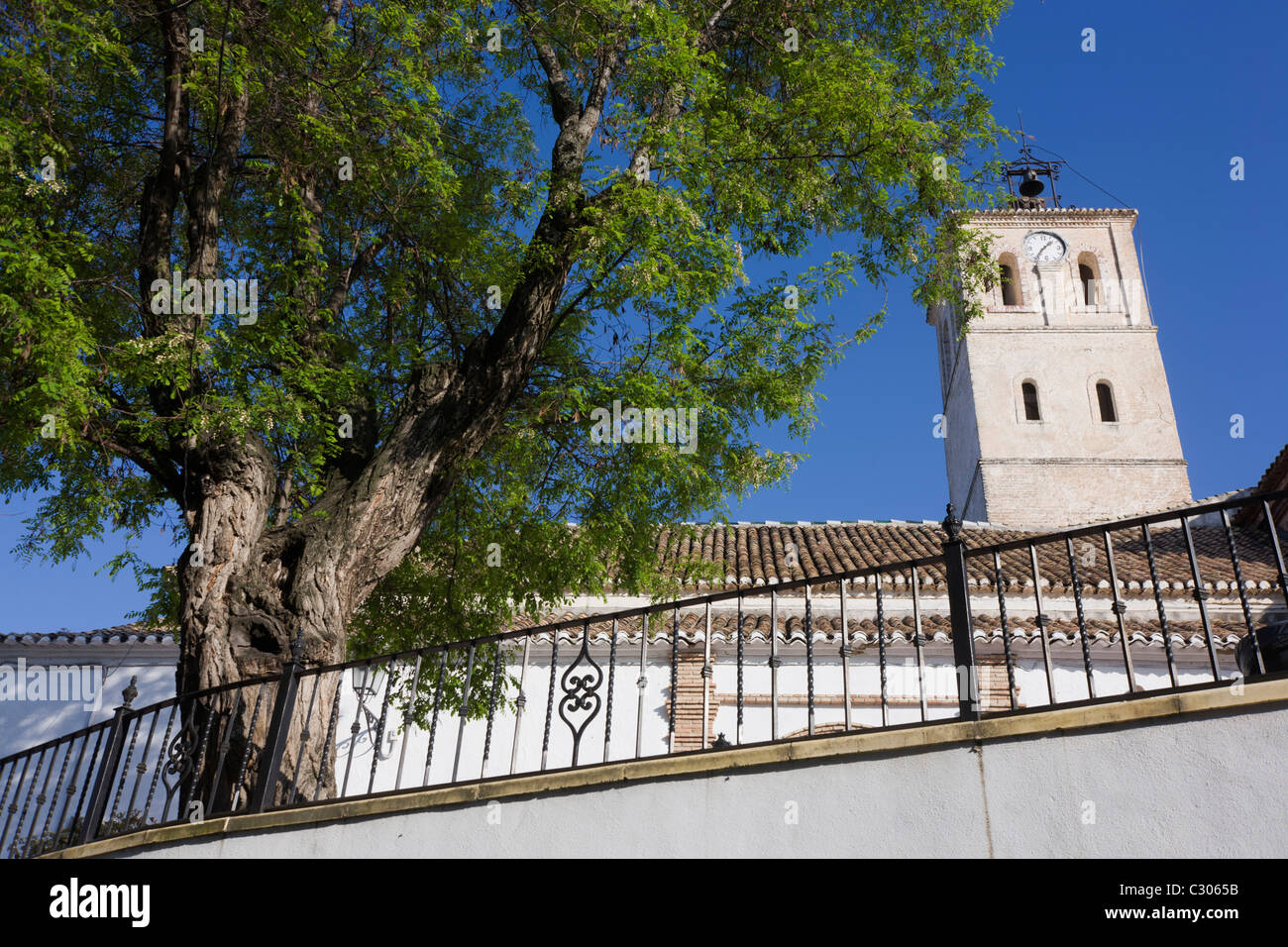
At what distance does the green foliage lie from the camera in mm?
7000

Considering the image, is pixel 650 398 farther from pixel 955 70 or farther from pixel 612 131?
pixel 955 70

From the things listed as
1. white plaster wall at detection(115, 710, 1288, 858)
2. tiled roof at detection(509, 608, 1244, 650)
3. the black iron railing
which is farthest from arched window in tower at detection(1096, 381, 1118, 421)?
white plaster wall at detection(115, 710, 1288, 858)

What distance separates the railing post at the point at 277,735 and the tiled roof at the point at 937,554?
6874 mm

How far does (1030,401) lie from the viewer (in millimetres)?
27781

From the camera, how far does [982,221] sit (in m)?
29.4

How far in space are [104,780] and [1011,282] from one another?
93.9ft

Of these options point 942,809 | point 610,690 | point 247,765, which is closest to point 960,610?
point 942,809

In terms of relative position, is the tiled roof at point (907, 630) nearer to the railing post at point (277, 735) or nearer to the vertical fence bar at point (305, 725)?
the vertical fence bar at point (305, 725)

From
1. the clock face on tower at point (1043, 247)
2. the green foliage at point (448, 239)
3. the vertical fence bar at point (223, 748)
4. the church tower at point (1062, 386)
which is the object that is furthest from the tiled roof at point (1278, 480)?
the vertical fence bar at point (223, 748)

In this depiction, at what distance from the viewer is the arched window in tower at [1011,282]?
29359 millimetres

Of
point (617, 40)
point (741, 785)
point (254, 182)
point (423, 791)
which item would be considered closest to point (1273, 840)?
point (741, 785)

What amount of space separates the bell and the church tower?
204 cm

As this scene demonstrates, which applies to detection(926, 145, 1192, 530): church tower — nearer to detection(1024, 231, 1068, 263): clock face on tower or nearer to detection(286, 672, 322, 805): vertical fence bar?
detection(1024, 231, 1068, 263): clock face on tower
